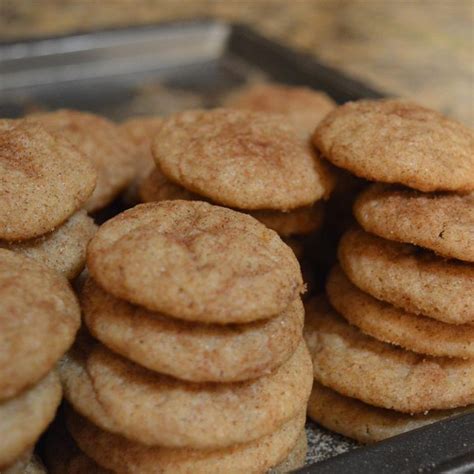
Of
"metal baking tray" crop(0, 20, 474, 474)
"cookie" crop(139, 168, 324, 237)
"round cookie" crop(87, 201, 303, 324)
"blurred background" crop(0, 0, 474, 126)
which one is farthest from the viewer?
"blurred background" crop(0, 0, 474, 126)

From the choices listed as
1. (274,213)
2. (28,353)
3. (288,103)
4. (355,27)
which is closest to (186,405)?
(28,353)

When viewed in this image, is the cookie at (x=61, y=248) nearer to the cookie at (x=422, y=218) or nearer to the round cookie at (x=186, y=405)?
the round cookie at (x=186, y=405)

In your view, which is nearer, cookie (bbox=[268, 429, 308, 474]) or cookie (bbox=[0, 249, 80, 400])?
cookie (bbox=[0, 249, 80, 400])

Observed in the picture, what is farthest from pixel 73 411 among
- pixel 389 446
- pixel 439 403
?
pixel 439 403

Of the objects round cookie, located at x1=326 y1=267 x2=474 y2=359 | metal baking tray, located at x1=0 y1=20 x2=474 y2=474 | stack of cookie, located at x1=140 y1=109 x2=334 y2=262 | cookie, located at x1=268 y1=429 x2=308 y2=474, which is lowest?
metal baking tray, located at x1=0 y1=20 x2=474 y2=474

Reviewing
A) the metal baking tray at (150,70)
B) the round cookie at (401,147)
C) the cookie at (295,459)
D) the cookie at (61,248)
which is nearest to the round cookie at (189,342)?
the cookie at (61,248)

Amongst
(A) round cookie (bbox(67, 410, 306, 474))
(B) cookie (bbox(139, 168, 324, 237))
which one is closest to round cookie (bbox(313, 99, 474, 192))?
(B) cookie (bbox(139, 168, 324, 237))

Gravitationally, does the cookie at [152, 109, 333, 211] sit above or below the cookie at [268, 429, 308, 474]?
above

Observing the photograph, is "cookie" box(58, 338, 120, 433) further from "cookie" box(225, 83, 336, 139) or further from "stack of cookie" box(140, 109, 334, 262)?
"cookie" box(225, 83, 336, 139)
